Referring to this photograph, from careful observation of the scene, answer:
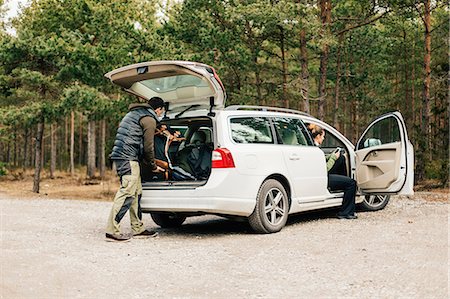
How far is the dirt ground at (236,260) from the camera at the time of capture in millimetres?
4707

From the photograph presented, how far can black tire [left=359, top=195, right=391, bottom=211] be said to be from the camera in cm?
994

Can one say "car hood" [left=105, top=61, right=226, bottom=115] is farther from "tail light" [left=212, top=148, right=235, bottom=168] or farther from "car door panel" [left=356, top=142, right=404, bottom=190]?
"car door panel" [left=356, top=142, right=404, bottom=190]

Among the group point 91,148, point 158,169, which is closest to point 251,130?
point 158,169

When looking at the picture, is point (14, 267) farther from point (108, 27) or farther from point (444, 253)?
point (108, 27)

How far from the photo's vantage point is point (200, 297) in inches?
177

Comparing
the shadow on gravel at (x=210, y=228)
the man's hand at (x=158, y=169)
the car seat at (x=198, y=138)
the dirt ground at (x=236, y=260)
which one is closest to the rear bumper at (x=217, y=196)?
the man's hand at (x=158, y=169)

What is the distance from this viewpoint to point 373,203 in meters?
10.1

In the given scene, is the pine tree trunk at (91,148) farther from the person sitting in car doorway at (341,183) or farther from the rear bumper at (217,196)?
the rear bumper at (217,196)

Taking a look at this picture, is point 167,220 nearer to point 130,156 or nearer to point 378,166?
point 130,156

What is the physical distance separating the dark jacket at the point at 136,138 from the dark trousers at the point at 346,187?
3199 millimetres

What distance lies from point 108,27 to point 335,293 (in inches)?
667

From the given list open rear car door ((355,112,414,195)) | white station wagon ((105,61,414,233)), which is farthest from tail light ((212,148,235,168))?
open rear car door ((355,112,414,195))

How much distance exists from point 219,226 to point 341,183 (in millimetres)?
2177

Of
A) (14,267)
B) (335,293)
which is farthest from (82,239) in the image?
(335,293)
